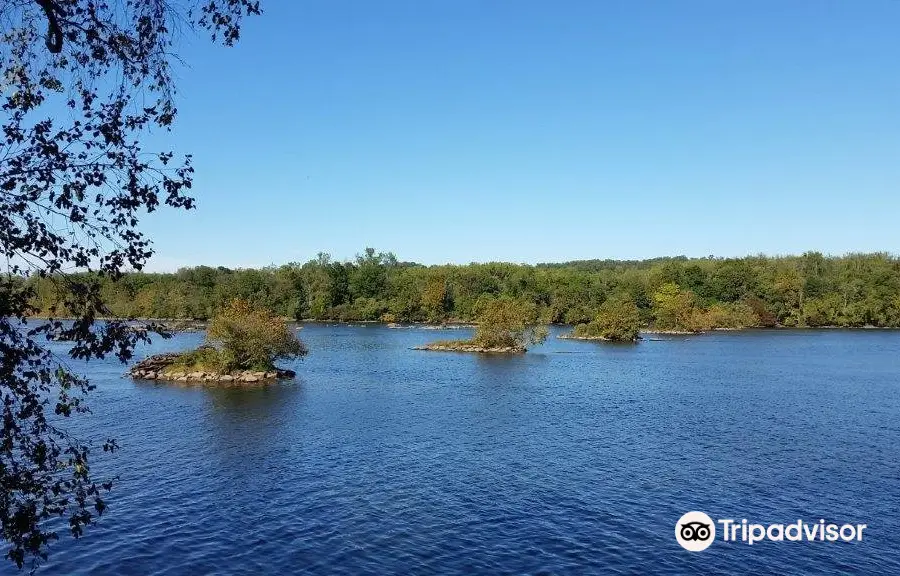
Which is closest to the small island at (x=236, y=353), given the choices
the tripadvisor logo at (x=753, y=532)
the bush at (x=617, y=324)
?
the tripadvisor logo at (x=753, y=532)

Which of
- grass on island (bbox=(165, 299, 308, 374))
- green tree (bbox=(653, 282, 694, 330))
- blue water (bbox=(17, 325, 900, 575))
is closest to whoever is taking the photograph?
blue water (bbox=(17, 325, 900, 575))

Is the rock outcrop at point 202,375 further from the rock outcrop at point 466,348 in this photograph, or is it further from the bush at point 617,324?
the bush at point 617,324

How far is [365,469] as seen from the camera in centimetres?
3888

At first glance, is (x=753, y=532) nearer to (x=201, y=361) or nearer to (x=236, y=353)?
(x=236, y=353)

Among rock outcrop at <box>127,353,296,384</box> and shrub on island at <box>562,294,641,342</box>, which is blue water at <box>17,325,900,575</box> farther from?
shrub on island at <box>562,294,641,342</box>

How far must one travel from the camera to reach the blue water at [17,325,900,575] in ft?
88.8

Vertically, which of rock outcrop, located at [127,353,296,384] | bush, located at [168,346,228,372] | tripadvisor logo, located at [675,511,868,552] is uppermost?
bush, located at [168,346,228,372]

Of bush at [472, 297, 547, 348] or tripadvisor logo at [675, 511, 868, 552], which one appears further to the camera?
bush at [472, 297, 547, 348]

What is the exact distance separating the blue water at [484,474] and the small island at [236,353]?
15.1 feet

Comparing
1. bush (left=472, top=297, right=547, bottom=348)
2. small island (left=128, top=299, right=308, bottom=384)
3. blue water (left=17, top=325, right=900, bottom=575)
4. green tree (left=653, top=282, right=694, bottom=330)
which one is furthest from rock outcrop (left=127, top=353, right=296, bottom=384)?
green tree (left=653, top=282, right=694, bottom=330)

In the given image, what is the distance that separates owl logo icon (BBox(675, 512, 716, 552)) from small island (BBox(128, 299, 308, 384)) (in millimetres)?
54773

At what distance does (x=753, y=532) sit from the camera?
2958 cm

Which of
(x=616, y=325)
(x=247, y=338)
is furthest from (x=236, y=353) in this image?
(x=616, y=325)

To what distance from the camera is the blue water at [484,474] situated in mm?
27062
